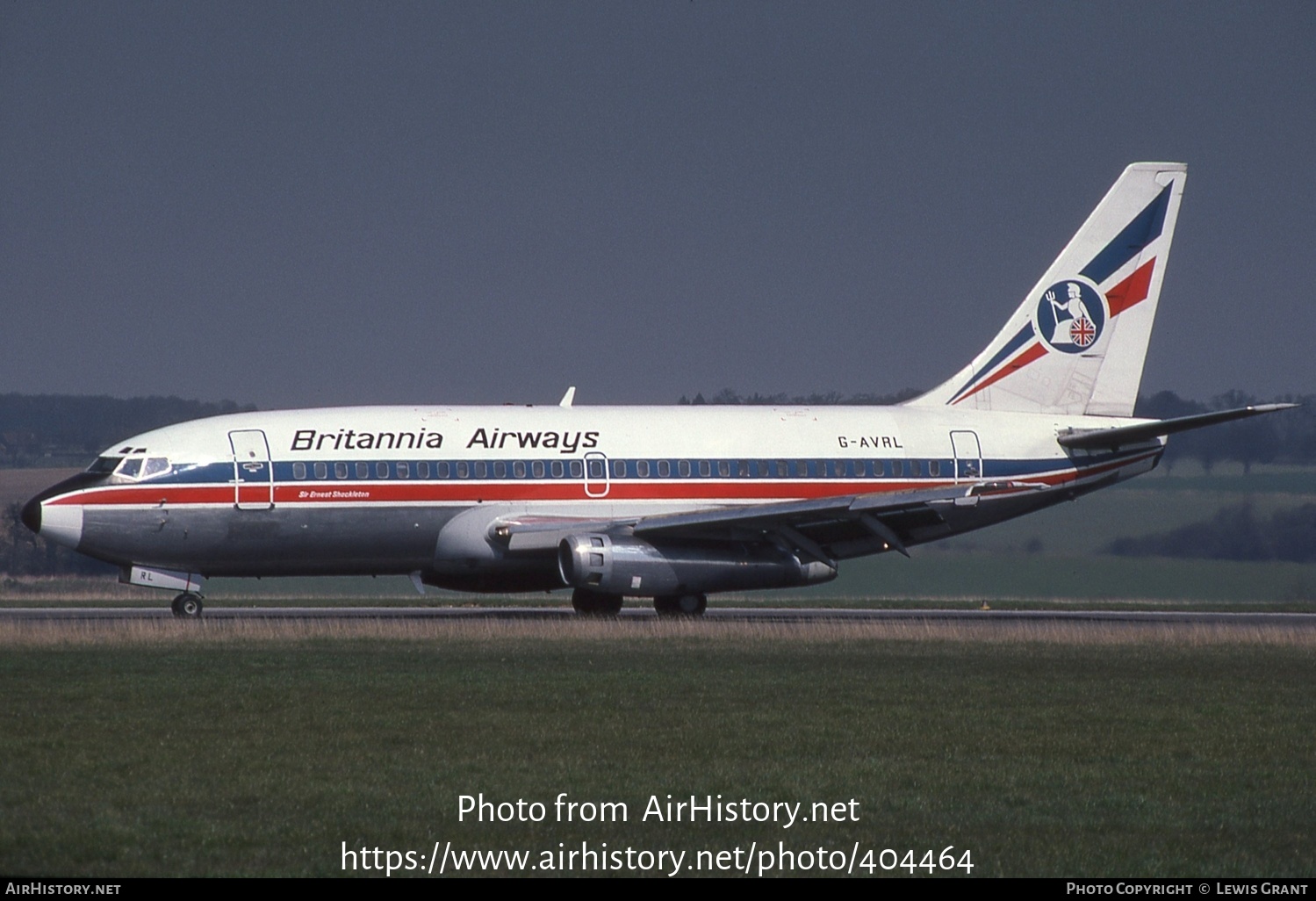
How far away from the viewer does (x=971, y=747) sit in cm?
1678

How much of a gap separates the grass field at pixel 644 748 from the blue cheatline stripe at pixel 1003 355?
13.1m

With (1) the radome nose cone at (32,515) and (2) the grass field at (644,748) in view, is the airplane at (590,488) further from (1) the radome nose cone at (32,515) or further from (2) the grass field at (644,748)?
(2) the grass field at (644,748)

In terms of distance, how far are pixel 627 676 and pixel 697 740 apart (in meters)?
5.59

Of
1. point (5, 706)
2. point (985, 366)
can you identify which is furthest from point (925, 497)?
point (5, 706)

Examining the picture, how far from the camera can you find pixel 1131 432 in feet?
123

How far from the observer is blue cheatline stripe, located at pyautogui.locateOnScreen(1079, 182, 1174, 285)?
4028cm

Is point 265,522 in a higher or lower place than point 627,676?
higher

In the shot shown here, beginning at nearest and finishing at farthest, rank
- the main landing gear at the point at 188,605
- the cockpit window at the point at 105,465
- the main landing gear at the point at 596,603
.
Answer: the cockpit window at the point at 105,465
the main landing gear at the point at 188,605
the main landing gear at the point at 596,603

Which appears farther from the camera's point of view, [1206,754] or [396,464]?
[396,464]

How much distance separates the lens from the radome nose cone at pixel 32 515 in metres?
32.0

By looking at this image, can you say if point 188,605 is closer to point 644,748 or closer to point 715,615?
point 715,615

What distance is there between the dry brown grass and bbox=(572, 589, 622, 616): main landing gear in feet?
9.85

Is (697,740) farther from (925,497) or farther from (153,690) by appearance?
(925,497)

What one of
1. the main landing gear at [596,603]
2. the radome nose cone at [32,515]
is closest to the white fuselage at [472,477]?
the radome nose cone at [32,515]
